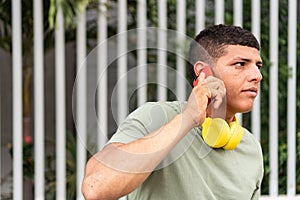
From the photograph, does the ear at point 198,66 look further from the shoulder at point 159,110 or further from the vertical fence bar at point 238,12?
the vertical fence bar at point 238,12

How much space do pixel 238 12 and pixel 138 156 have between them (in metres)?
2.98

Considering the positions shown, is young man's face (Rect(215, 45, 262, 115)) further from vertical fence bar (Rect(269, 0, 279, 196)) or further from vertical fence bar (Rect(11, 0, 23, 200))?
vertical fence bar (Rect(269, 0, 279, 196))

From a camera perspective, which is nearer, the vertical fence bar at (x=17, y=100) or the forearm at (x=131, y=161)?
the forearm at (x=131, y=161)

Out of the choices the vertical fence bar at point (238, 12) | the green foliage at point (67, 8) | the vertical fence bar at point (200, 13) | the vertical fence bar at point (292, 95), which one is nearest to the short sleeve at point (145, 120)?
the green foliage at point (67, 8)

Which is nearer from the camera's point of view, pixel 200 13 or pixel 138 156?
pixel 138 156

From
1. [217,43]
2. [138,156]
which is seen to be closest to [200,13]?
[217,43]

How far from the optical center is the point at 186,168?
1.48 meters

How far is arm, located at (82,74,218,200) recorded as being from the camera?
1269mm

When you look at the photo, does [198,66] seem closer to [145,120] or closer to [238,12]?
[145,120]

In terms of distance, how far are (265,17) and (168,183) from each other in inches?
121

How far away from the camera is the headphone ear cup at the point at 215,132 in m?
1.46

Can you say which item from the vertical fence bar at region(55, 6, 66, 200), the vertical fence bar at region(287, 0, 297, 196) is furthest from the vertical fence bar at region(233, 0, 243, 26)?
the vertical fence bar at region(55, 6, 66, 200)

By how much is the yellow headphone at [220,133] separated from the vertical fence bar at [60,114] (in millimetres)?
2407

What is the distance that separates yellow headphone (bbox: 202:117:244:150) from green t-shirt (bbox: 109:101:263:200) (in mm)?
21
